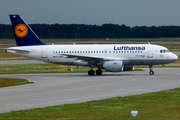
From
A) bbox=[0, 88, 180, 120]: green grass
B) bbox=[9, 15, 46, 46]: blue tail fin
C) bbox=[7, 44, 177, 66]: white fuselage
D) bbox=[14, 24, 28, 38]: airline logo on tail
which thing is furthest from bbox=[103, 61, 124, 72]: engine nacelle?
bbox=[0, 88, 180, 120]: green grass

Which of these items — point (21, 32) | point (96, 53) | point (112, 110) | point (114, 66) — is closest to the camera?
point (112, 110)

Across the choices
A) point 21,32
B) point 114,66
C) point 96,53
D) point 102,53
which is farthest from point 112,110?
point 21,32

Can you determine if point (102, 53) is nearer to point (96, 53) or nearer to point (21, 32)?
point (96, 53)

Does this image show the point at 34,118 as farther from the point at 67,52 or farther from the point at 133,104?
the point at 67,52

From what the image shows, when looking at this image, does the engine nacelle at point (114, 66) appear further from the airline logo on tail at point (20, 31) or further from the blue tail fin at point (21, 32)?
the airline logo on tail at point (20, 31)

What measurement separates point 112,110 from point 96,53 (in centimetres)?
2419

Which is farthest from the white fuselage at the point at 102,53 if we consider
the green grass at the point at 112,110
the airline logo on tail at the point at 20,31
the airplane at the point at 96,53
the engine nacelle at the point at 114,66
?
the green grass at the point at 112,110

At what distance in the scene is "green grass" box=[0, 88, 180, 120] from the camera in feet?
47.3

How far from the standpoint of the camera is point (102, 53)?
39938 mm

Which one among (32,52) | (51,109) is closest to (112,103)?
(51,109)

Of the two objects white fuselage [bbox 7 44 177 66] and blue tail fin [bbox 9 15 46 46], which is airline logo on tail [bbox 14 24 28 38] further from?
white fuselage [bbox 7 44 177 66]

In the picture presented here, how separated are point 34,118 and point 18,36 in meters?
28.8

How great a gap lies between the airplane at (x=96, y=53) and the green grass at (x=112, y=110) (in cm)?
1842

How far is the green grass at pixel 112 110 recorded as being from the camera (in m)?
14.4
